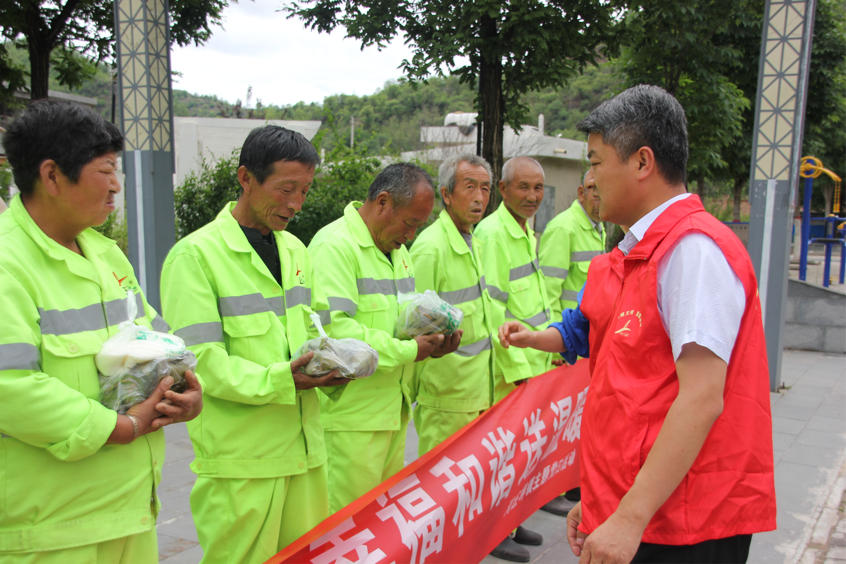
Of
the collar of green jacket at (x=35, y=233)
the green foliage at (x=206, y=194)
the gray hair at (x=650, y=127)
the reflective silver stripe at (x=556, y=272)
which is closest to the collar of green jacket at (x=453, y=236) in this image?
the reflective silver stripe at (x=556, y=272)

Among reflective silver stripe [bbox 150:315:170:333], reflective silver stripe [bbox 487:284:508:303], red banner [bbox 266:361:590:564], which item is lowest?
red banner [bbox 266:361:590:564]

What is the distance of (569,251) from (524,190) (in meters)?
0.66

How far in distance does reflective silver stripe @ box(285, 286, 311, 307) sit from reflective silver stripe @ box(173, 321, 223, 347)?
1.08 feet

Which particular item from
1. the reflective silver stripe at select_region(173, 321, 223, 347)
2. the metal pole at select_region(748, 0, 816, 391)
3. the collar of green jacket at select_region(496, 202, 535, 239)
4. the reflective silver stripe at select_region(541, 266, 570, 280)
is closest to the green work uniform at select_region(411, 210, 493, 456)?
the collar of green jacket at select_region(496, 202, 535, 239)

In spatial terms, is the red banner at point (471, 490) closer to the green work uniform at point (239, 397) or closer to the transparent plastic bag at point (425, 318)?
the green work uniform at point (239, 397)

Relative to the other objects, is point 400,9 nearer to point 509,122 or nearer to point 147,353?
point 509,122

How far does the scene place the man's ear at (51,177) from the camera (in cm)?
183

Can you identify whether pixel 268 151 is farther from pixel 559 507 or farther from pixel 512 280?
pixel 559 507

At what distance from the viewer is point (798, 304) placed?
10234mm

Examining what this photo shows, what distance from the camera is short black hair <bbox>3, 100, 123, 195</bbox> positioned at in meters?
1.82

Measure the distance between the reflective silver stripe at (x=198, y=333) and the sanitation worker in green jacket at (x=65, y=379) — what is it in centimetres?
26

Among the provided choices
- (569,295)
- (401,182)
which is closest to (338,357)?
(401,182)

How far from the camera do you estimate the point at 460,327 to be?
11.8 ft

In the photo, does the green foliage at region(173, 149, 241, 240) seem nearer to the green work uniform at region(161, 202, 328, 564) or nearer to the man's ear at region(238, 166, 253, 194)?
the man's ear at region(238, 166, 253, 194)
